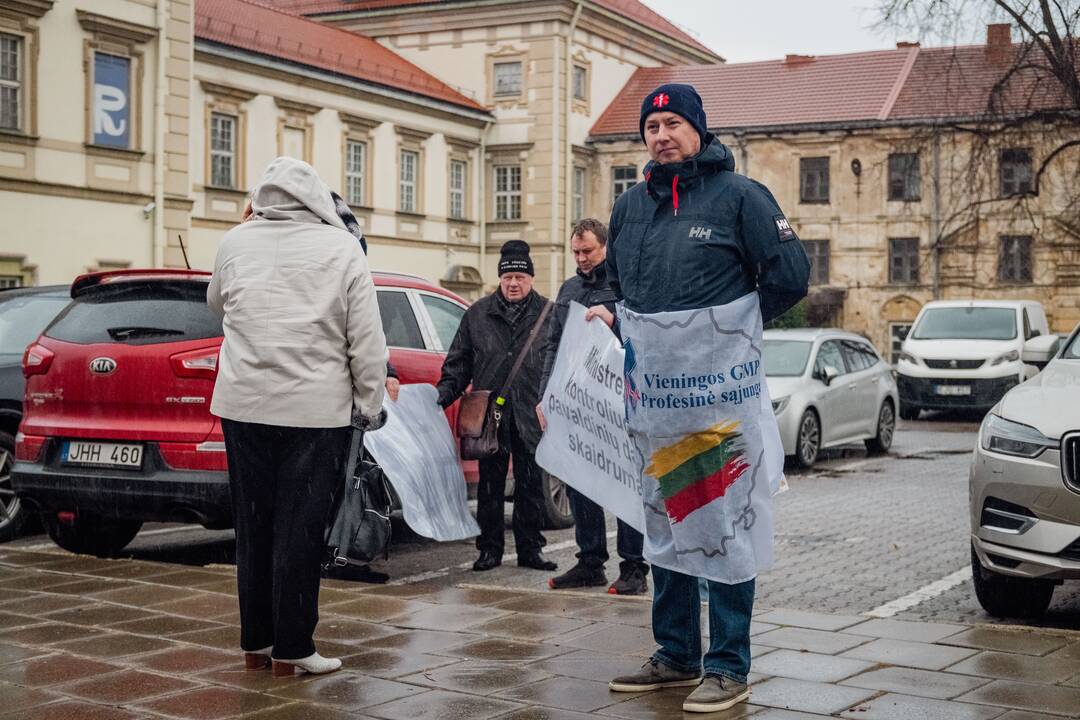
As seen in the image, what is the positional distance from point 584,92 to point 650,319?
4725 centimetres

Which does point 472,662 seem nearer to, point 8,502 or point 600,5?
point 8,502

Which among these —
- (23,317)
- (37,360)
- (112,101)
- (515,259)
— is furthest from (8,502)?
(112,101)

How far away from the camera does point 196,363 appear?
26.7 ft

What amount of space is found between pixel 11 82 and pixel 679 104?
2616cm

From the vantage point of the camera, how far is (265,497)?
5547mm

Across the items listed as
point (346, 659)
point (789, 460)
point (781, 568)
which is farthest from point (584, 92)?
point (346, 659)

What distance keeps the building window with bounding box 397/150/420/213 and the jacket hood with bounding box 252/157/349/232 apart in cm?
3962

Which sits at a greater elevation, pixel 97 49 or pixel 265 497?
pixel 97 49

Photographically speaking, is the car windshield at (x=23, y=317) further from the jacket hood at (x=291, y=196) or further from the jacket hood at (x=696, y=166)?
the jacket hood at (x=696, y=166)

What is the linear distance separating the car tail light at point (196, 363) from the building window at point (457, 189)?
39.8m

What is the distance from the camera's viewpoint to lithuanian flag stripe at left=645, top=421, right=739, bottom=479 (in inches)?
199

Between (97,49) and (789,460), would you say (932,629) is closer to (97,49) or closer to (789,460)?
(789,460)

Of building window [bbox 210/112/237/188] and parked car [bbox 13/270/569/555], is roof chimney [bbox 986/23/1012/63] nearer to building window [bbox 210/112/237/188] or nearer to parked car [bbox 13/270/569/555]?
building window [bbox 210/112/237/188]

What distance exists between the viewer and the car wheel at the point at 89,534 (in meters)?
9.20
